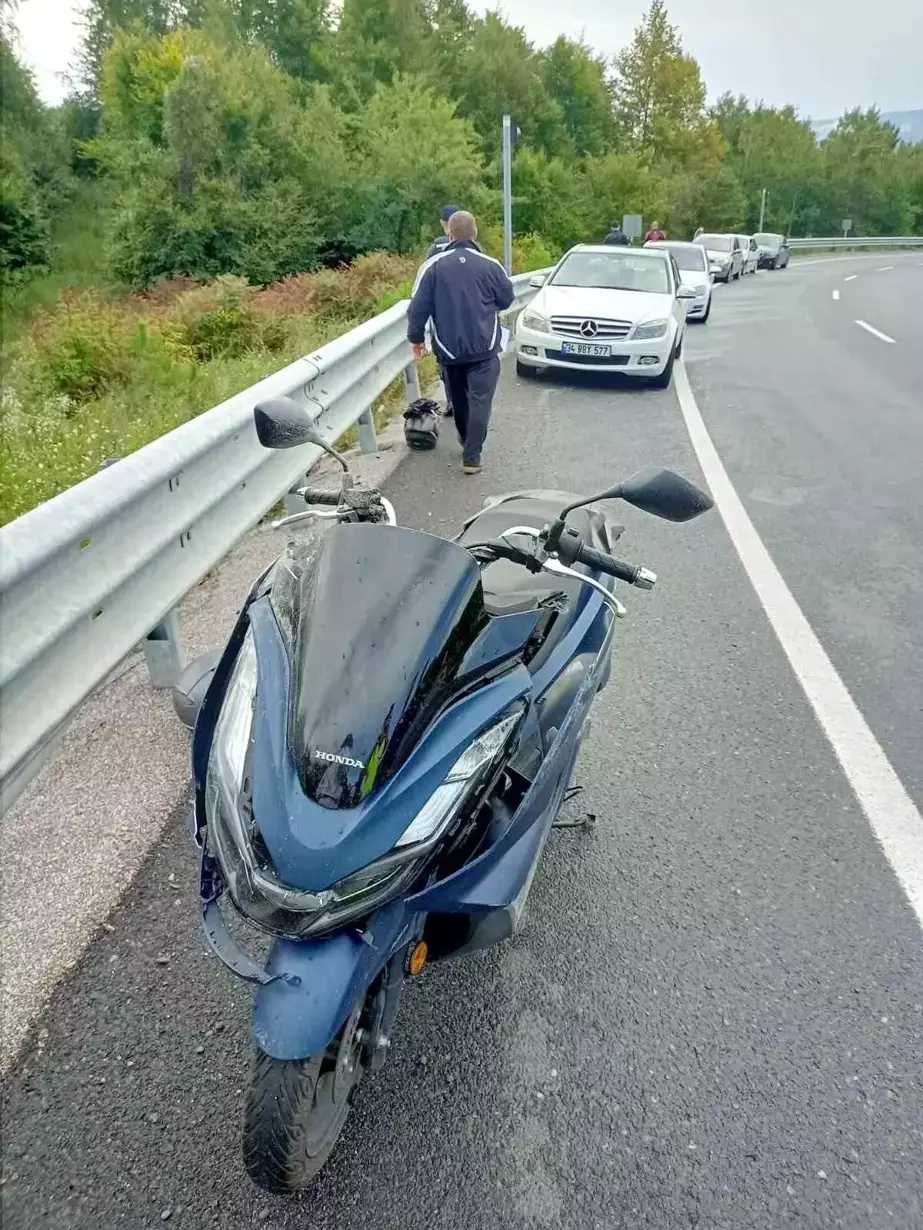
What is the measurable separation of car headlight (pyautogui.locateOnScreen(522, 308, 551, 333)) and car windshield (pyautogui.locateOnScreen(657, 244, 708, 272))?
1021cm

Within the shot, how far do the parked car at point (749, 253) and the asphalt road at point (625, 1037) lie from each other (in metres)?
35.5

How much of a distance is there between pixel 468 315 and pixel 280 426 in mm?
4665

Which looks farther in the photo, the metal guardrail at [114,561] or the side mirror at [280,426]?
the side mirror at [280,426]

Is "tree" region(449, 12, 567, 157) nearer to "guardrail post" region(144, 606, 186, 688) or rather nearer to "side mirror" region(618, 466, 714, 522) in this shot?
→ "guardrail post" region(144, 606, 186, 688)

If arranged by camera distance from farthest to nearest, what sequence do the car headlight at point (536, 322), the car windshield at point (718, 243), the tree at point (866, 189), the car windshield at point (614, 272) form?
the tree at point (866, 189) → the car windshield at point (718, 243) → the car windshield at point (614, 272) → the car headlight at point (536, 322)

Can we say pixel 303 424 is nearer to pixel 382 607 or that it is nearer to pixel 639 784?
pixel 382 607

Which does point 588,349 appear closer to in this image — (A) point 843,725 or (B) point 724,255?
(A) point 843,725

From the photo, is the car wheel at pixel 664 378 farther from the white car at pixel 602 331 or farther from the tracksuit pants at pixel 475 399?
the tracksuit pants at pixel 475 399

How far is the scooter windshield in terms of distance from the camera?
1822 millimetres

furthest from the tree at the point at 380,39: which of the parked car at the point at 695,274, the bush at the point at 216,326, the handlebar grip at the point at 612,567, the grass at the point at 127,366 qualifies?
the handlebar grip at the point at 612,567

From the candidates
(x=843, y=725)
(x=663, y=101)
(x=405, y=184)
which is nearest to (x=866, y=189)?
(x=663, y=101)

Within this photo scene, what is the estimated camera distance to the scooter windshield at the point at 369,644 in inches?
71.7

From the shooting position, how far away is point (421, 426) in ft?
24.8

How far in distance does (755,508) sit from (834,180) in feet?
289
